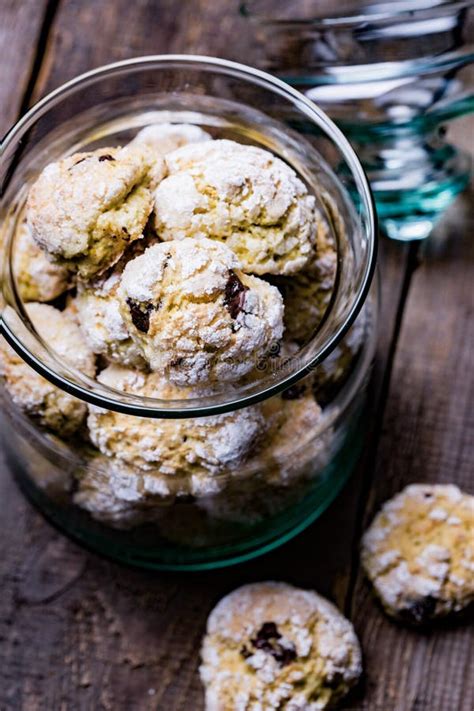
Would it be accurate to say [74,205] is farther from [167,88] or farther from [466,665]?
[466,665]

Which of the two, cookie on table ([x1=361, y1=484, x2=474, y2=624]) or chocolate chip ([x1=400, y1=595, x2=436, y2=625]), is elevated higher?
cookie on table ([x1=361, y1=484, x2=474, y2=624])

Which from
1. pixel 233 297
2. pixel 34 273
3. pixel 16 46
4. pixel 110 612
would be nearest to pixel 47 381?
pixel 34 273

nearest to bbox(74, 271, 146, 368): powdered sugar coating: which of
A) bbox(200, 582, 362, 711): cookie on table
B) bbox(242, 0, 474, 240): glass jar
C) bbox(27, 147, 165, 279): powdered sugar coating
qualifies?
bbox(27, 147, 165, 279): powdered sugar coating

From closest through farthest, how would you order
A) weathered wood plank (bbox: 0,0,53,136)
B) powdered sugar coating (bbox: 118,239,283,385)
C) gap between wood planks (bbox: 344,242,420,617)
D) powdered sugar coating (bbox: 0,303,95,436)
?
powdered sugar coating (bbox: 118,239,283,385) → powdered sugar coating (bbox: 0,303,95,436) → gap between wood planks (bbox: 344,242,420,617) → weathered wood plank (bbox: 0,0,53,136)

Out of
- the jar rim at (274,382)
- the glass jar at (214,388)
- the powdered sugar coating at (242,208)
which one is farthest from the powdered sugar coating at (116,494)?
the powdered sugar coating at (242,208)

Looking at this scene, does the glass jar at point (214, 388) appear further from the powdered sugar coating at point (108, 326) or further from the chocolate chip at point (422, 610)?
the chocolate chip at point (422, 610)

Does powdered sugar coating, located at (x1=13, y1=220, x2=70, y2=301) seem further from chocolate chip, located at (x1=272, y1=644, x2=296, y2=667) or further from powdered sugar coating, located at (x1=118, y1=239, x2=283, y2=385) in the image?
chocolate chip, located at (x1=272, y1=644, x2=296, y2=667)

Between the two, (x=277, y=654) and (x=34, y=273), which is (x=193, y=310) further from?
(x=277, y=654)
